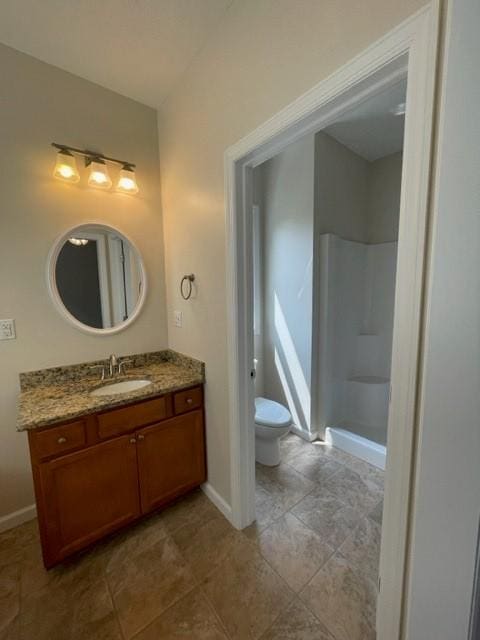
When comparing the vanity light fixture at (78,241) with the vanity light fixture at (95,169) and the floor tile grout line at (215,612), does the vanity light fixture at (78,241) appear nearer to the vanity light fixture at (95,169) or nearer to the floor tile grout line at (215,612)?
the vanity light fixture at (95,169)

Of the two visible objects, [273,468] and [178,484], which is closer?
[178,484]

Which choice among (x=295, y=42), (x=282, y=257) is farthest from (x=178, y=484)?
(x=295, y=42)

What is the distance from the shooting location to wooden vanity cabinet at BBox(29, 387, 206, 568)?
1.31m

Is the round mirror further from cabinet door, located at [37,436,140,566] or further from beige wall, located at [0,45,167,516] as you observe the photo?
cabinet door, located at [37,436,140,566]

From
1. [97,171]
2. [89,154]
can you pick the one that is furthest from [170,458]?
[89,154]

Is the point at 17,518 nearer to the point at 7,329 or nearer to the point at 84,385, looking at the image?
the point at 84,385

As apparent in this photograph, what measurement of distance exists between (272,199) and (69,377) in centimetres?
222

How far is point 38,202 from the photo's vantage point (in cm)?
162

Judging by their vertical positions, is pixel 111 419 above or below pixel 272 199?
below

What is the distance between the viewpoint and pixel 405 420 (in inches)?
32.6

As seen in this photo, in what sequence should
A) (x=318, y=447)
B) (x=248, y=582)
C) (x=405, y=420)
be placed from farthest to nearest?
1. (x=318, y=447)
2. (x=248, y=582)
3. (x=405, y=420)

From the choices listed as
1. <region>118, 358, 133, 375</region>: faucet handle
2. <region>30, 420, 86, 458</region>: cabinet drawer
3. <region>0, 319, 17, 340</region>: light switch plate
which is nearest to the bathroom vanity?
<region>30, 420, 86, 458</region>: cabinet drawer

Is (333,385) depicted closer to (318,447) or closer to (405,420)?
(318,447)

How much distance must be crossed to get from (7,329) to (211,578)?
1.72 metres
